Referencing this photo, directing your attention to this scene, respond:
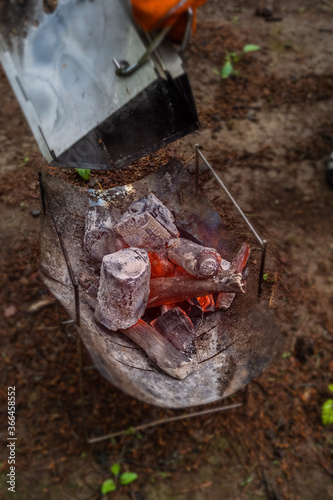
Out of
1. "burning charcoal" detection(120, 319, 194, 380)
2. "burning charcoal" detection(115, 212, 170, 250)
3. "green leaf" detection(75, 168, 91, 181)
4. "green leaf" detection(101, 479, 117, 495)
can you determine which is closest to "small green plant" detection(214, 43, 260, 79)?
"green leaf" detection(75, 168, 91, 181)

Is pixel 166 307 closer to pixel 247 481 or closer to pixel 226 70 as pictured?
pixel 247 481

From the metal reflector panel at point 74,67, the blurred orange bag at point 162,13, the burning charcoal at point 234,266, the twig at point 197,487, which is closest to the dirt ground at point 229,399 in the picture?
the twig at point 197,487

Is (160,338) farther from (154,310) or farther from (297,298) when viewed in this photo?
(297,298)

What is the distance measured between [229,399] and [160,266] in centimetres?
111

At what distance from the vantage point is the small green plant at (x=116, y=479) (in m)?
2.52

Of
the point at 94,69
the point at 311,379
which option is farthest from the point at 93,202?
the point at 311,379

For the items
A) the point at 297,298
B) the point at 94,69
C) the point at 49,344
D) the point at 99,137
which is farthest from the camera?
the point at 297,298

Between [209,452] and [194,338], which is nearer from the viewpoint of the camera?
[194,338]

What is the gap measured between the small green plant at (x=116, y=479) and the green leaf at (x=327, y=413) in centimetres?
133

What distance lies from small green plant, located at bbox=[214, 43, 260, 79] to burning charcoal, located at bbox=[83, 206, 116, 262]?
9.73ft

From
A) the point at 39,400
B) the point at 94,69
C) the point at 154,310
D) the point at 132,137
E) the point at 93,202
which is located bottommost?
the point at 39,400

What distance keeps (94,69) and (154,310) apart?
5.00 ft

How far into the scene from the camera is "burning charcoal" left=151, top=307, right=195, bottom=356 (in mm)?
2328

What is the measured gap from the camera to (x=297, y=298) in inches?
130
